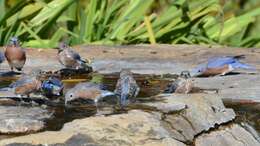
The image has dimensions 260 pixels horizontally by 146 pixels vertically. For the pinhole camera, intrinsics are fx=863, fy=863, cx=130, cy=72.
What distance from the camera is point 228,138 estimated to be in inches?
169

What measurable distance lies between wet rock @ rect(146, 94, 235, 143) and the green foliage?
11.4 feet

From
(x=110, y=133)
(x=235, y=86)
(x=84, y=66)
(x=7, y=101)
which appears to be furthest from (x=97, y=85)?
(x=84, y=66)

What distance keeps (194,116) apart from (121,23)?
399 cm

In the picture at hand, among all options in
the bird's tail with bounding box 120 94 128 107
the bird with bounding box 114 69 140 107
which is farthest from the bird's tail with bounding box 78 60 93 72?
the bird's tail with bounding box 120 94 128 107

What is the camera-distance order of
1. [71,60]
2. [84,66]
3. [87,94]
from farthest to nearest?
[84,66] → [71,60] → [87,94]

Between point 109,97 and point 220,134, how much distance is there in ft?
2.36

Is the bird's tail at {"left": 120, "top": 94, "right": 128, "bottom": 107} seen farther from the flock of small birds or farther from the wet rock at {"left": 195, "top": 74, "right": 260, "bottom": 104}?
the wet rock at {"left": 195, "top": 74, "right": 260, "bottom": 104}

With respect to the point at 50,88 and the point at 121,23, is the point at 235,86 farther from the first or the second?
the point at 121,23

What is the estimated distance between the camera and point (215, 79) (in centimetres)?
616

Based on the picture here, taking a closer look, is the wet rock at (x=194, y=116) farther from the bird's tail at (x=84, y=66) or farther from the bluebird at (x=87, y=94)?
the bird's tail at (x=84, y=66)

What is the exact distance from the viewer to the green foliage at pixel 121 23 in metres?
8.05

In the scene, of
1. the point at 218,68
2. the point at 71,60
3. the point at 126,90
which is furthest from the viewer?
the point at 71,60

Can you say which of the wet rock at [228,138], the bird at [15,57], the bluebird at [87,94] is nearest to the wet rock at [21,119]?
the bluebird at [87,94]

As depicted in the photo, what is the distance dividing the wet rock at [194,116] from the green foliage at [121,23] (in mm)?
3488
